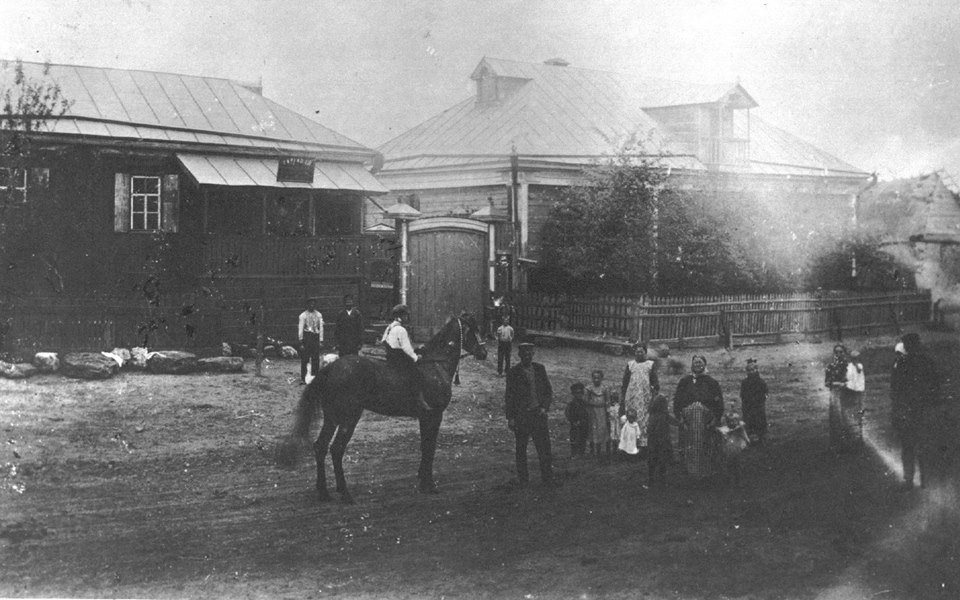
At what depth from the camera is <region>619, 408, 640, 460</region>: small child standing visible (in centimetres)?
996

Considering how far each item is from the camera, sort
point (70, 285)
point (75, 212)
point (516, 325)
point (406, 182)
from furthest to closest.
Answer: point (406, 182), point (516, 325), point (75, 212), point (70, 285)

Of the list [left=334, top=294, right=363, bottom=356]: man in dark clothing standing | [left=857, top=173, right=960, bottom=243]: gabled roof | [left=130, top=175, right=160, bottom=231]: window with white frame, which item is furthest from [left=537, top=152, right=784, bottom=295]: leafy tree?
[left=130, top=175, right=160, bottom=231]: window with white frame

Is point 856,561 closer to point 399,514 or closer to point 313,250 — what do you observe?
point 399,514

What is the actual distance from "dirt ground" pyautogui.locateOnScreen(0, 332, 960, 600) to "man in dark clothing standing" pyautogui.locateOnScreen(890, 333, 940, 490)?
0.37 m

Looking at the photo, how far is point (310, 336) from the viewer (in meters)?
9.23

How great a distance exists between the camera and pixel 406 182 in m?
15.6

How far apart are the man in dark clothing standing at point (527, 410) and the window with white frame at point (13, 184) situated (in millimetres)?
6225

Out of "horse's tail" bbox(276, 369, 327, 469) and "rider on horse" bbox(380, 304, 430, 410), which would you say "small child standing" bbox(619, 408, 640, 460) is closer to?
"rider on horse" bbox(380, 304, 430, 410)

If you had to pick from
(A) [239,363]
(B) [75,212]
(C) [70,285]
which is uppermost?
(B) [75,212]

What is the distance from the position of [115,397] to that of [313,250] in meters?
2.84

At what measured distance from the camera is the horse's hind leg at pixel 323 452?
7.96 metres

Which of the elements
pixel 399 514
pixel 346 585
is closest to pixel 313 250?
pixel 399 514

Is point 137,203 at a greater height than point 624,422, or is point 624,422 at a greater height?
point 137,203

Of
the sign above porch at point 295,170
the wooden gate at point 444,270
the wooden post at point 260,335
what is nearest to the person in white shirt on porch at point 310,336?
the wooden post at point 260,335
